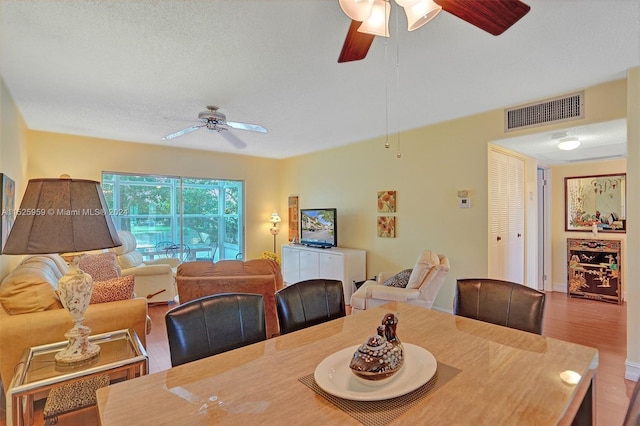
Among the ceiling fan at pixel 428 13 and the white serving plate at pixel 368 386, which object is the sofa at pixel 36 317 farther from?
the ceiling fan at pixel 428 13

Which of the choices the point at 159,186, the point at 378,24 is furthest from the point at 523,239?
the point at 159,186

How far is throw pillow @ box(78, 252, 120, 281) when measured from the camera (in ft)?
12.8

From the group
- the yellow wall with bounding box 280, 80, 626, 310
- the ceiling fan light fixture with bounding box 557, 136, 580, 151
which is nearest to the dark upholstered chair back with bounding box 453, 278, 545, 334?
the yellow wall with bounding box 280, 80, 626, 310

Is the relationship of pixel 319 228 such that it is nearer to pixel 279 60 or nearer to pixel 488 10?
pixel 279 60

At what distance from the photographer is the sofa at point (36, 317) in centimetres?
200

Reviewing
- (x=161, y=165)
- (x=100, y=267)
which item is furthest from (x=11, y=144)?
(x=161, y=165)

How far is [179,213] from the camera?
569 cm

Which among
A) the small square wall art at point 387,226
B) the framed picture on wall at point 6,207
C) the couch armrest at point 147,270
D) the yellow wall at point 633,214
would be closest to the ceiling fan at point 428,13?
the yellow wall at point 633,214

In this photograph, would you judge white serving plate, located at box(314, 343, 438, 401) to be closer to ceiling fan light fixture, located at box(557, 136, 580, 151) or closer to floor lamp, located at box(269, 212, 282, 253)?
ceiling fan light fixture, located at box(557, 136, 580, 151)

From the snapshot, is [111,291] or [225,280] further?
[225,280]

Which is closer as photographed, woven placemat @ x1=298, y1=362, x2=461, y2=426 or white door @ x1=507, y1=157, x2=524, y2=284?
woven placemat @ x1=298, y1=362, x2=461, y2=426

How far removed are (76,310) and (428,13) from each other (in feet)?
→ 7.74

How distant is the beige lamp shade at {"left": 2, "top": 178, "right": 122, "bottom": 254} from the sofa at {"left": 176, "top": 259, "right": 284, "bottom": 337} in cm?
142

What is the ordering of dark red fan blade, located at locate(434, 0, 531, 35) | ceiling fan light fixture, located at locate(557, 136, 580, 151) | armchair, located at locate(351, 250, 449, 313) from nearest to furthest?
dark red fan blade, located at locate(434, 0, 531, 35) < armchair, located at locate(351, 250, 449, 313) < ceiling fan light fixture, located at locate(557, 136, 580, 151)
